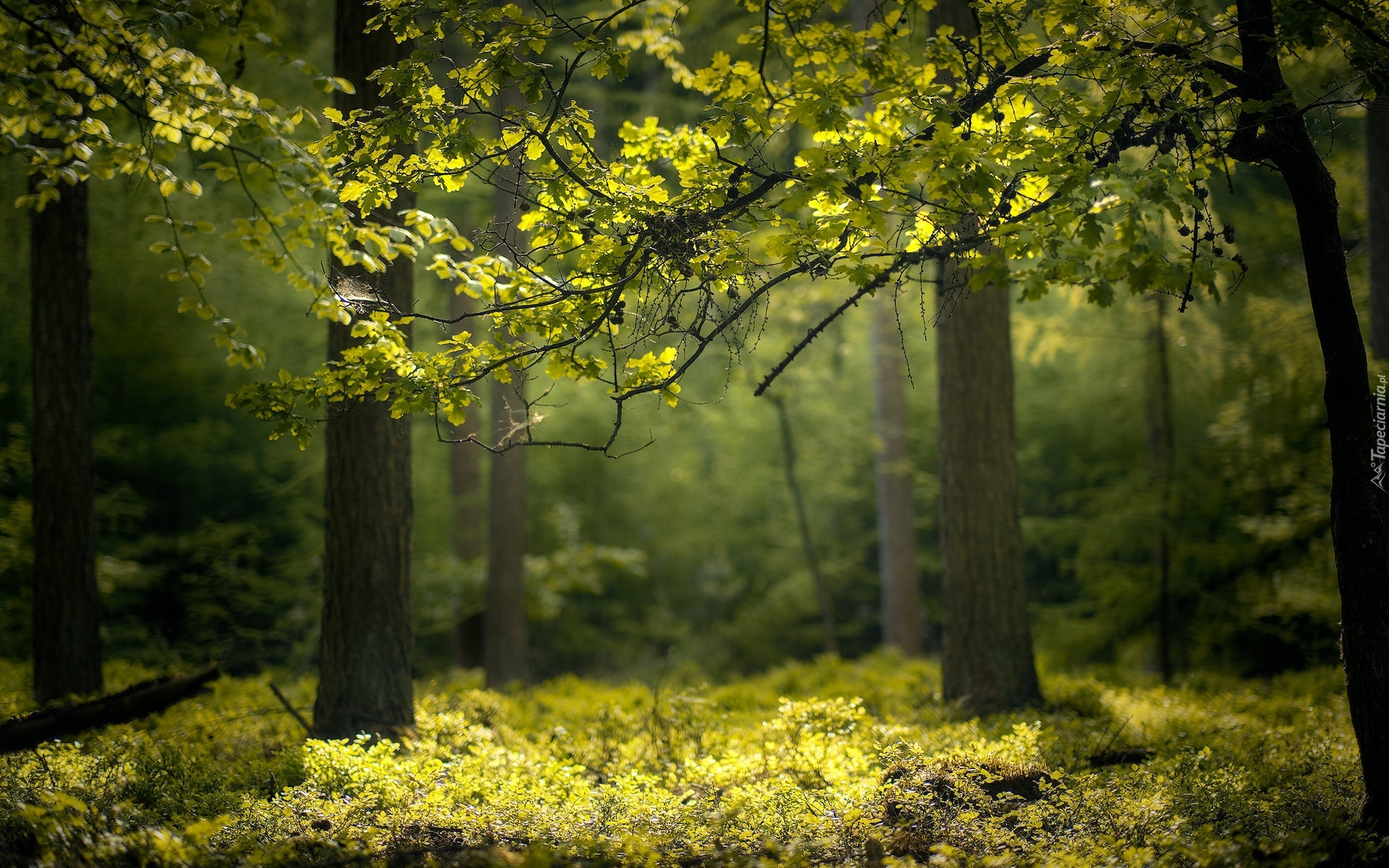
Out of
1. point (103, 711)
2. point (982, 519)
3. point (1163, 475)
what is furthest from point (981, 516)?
point (103, 711)

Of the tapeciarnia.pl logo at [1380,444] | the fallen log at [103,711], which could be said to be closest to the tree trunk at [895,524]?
the tapeciarnia.pl logo at [1380,444]

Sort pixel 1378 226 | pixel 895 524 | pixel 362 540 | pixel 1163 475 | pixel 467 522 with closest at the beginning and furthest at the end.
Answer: pixel 362 540, pixel 1378 226, pixel 1163 475, pixel 467 522, pixel 895 524

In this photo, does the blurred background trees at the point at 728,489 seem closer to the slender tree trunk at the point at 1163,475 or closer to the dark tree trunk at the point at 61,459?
the slender tree trunk at the point at 1163,475

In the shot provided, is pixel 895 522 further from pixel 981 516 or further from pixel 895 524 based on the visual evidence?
pixel 981 516

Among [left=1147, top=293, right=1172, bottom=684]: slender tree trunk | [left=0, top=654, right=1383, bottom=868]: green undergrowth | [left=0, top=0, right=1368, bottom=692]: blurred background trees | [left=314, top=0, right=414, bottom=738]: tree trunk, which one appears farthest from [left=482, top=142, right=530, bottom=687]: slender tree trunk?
[left=1147, top=293, right=1172, bottom=684]: slender tree trunk

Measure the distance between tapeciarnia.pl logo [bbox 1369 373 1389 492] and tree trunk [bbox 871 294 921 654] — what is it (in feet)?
20.7

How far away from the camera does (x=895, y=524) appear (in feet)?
40.6

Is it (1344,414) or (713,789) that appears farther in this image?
(713,789)

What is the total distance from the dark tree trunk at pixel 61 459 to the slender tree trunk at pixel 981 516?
6950 mm

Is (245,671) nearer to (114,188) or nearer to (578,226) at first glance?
(114,188)

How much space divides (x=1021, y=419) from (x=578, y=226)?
41.1ft

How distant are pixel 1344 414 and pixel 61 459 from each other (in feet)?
28.3

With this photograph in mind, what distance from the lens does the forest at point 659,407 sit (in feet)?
12.1

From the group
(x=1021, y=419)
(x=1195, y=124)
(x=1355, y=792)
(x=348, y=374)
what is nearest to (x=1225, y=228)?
(x=1195, y=124)
